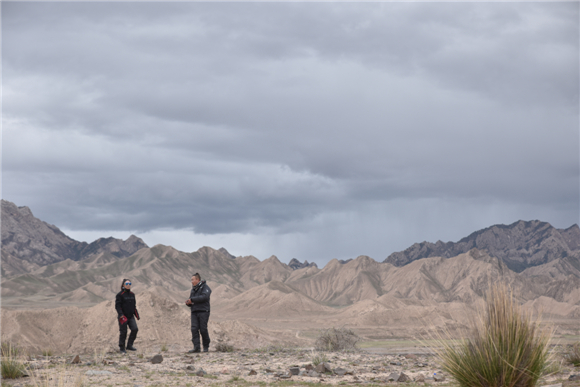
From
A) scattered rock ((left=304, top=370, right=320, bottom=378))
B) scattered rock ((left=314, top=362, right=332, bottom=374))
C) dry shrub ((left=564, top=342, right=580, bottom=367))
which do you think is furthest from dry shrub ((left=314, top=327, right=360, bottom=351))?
scattered rock ((left=304, top=370, right=320, bottom=378))

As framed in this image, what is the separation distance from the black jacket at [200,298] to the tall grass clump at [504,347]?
9733mm

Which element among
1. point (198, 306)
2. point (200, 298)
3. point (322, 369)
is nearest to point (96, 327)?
point (198, 306)

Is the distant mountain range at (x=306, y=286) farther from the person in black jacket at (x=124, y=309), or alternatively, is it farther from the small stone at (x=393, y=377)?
the small stone at (x=393, y=377)

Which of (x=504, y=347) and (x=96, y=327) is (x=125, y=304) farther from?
(x=96, y=327)

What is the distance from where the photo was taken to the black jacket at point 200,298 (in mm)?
15072

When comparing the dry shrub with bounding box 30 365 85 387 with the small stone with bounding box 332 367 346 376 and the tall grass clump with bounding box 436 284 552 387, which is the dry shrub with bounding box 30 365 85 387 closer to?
the small stone with bounding box 332 367 346 376

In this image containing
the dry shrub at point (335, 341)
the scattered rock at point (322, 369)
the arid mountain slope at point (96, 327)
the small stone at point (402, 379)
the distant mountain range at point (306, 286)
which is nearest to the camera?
the small stone at point (402, 379)

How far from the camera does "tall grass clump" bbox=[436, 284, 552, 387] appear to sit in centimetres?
Answer: 644

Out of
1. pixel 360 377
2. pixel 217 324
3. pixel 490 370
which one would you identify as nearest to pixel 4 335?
pixel 217 324

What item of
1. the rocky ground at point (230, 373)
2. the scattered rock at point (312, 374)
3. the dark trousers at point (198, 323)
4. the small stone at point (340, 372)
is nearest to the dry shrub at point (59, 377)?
the rocky ground at point (230, 373)

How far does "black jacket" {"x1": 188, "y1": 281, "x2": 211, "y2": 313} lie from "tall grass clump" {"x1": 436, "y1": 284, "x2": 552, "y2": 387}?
31.9 ft

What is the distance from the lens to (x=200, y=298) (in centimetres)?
1505

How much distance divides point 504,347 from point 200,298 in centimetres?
1019

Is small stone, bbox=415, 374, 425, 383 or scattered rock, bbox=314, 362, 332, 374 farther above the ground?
scattered rock, bbox=314, 362, 332, 374
